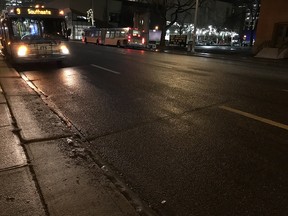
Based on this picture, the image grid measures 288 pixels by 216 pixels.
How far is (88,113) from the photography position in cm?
661

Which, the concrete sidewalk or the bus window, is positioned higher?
the bus window

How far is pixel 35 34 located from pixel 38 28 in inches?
13.6

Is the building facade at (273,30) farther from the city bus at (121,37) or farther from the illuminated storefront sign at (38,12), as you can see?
the illuminated storefront sign at (38,12)

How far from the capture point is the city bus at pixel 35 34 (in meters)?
13.1

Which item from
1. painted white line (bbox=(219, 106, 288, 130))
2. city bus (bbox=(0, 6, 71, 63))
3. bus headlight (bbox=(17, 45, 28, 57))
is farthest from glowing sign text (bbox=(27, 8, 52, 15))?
painted white line (bbox=(219, 106, 288, 130))

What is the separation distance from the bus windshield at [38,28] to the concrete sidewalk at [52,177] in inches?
348

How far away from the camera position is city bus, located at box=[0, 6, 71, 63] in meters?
13.1

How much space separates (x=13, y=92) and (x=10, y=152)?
4.47 metres

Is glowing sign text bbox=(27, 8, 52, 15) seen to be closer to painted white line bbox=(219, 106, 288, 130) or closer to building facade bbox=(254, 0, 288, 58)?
painted white line bbox=(219, 106, 288, 130)

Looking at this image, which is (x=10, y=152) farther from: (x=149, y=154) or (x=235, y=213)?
(x=235, y=213)

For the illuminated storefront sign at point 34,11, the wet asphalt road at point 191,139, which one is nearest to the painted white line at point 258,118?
the wet asphalt road at point 191,139

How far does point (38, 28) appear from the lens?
13773 millimetres

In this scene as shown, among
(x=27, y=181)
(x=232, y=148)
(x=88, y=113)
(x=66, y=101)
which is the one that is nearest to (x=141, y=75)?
(x=66, y=101)

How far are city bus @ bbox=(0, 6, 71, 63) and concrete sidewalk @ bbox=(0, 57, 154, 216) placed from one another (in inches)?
332
